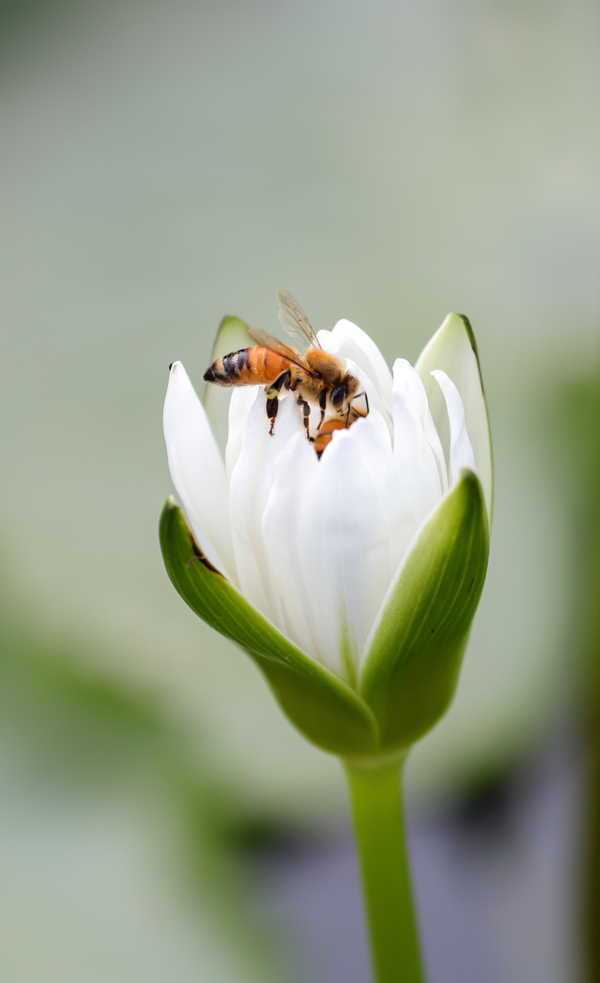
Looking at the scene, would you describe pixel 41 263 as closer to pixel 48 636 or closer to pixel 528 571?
pixel 48 636

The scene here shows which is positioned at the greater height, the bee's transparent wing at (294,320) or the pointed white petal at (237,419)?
the bee's transparent wing at (294,320)

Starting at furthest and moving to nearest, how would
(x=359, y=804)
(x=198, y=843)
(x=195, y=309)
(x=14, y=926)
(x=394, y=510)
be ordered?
(x=195, y=309)
(x=198, y=843)
(x=14, y=926)
(x=359, y=804)
(x=394, y=510)

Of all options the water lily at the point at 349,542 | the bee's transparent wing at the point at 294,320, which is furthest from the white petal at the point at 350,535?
the bee's transparent wing at the point at 294,320

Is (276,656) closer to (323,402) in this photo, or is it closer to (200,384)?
(323,402)

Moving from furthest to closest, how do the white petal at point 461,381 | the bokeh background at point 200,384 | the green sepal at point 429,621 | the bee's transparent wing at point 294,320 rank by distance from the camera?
the bokeh background at point 200,384
the bee's transparent wing at point 294,320
the white petal at point 461,381
the green sepal at point 429,621

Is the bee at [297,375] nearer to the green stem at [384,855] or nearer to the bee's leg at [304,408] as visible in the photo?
the bee's leg at [304,408]

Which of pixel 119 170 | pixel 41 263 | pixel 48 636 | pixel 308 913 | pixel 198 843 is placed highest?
pixel 119 170

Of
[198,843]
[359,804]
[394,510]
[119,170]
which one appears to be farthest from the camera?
[119,170]

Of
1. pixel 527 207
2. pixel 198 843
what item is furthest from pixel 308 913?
pixel 527 207
